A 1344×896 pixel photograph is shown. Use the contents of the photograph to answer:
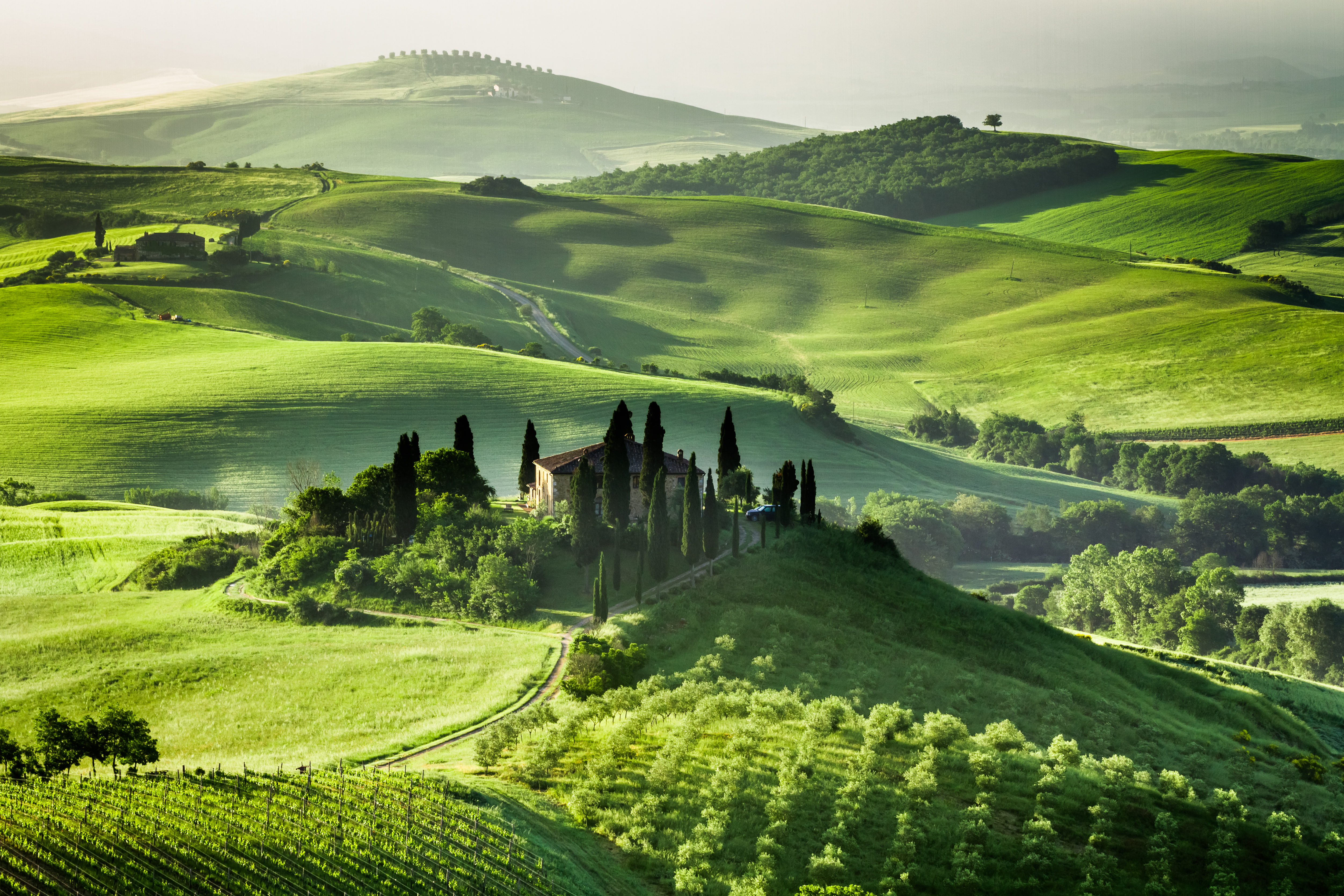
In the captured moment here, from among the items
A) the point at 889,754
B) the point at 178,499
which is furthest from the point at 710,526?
the point at 178,499

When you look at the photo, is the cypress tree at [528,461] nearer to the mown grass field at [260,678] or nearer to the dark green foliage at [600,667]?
the mown grass field at [260,678]

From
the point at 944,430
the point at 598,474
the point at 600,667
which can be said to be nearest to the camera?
the point at 600,667

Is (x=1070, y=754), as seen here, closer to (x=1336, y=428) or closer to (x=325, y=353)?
(x=325, y=353)

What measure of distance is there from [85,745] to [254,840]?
11.2 meters

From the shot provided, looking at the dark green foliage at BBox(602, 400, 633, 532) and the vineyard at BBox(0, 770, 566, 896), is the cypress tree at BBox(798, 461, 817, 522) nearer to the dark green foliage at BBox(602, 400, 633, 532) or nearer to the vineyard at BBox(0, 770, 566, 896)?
the dark green foliage at BBox(602, 400, 633, 532)

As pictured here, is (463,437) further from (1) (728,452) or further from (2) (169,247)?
(2) (169,247)

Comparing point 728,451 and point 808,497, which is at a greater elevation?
point 728,451

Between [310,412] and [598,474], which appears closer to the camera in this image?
[598,474]

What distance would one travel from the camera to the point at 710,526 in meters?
60.9

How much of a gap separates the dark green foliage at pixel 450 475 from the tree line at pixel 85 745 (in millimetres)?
33023

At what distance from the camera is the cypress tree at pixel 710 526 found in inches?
2397

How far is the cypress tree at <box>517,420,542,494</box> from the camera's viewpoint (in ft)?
258

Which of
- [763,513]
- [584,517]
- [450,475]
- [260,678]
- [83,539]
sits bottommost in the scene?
[260,678]

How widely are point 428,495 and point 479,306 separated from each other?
386ft
